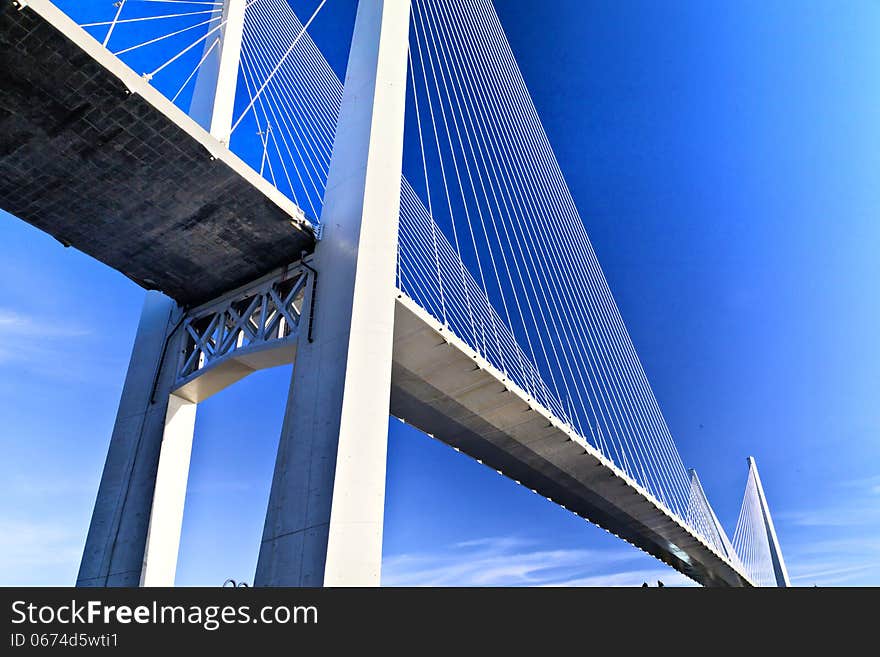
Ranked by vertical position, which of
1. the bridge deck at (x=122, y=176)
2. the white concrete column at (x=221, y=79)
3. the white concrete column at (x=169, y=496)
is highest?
the white concrete column at (x=221, y=79)

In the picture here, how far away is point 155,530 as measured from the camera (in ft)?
26.8

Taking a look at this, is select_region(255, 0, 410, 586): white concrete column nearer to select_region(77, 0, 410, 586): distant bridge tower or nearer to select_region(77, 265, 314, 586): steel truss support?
select_region(77, 0, 410, 586): distant bridge tower

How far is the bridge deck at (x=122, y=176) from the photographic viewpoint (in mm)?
6035

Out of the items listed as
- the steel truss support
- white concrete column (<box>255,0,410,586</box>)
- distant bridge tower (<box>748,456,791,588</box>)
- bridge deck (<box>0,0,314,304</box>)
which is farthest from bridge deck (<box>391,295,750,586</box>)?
distant bridge tower (<box>748,456,791,588</box>)

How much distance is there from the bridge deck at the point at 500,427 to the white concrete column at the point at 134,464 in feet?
11.7

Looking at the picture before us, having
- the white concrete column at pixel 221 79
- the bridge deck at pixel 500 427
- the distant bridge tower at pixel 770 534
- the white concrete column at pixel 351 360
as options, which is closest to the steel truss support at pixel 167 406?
the white concrete column at pixel 351 360

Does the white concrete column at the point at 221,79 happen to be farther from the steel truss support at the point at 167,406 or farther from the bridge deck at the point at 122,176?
the steel truss support at the point at 167,406

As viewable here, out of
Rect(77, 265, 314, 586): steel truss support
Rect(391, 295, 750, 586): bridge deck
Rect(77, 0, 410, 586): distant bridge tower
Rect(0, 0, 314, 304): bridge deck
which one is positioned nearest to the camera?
Rect(0, 0, 314, 304): bridge deck

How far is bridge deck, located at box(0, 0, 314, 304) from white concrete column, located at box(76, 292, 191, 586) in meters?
0.98

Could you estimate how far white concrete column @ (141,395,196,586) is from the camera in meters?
8.06

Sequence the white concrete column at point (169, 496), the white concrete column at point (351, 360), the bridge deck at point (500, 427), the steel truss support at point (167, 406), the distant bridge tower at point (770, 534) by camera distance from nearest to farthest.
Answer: the white concrete column at point (351, 360), the white concrete column at point (169, 496), the steel truss support at point (167, 406), the bridge deck at point (500, 427), the distant bridge tower at point (770, 534)

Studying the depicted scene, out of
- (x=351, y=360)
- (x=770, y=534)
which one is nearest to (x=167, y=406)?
(x=351, y=360)
